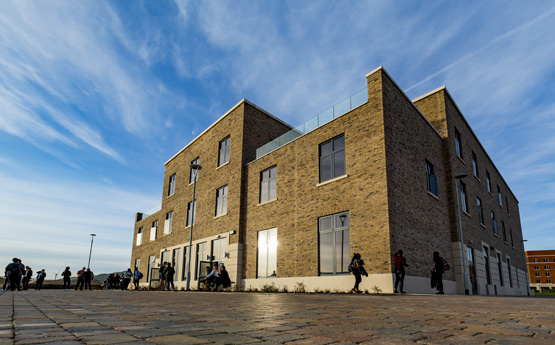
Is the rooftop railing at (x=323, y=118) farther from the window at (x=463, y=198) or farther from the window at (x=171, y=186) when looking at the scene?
the window at (x=171, y=186)

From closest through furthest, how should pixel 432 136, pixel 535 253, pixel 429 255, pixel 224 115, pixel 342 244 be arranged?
pixel 342 244, pixel 429 255, pixel 432 136, pixel 224 115, pixel 535 253

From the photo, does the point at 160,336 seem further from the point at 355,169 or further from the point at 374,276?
the point at 355,169

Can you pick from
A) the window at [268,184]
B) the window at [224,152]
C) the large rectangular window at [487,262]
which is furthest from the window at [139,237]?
the large rectangular window at [487,262]

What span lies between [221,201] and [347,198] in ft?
36.6

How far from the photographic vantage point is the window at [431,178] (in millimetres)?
19234

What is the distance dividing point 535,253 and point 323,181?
394ft

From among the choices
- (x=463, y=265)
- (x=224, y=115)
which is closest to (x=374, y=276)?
(x=463, y=265)

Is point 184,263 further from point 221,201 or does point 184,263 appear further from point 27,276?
point 27,276

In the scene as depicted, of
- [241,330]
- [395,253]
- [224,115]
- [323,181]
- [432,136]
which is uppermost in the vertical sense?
[224,115]

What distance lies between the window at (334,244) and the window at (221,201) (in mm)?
9081

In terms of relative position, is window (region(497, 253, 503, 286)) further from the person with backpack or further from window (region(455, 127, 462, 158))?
the person with backpack

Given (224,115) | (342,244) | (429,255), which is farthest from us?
(224,115)

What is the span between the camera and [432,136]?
20.7 meters

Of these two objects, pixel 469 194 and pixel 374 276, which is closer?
pixel 374 276
